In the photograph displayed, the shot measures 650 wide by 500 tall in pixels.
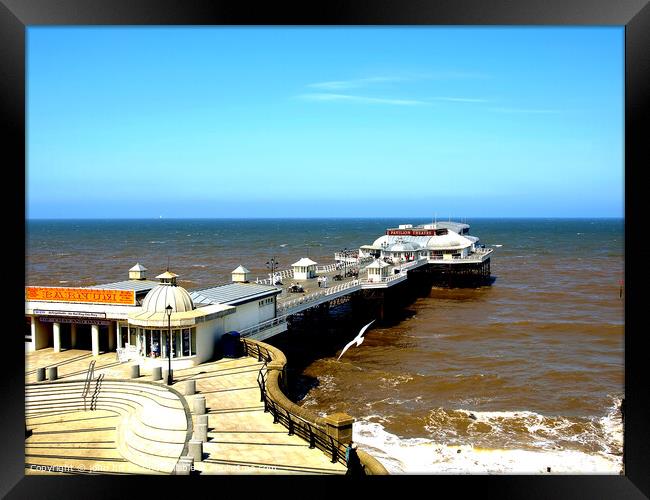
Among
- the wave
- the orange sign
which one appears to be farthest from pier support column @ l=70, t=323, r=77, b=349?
the wave

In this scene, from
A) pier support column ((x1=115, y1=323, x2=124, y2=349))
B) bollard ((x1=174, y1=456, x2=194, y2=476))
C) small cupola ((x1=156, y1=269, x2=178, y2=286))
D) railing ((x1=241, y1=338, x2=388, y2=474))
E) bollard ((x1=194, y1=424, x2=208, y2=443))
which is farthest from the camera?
small cupola ((x1=156, y1=269, x2=178, y2=286))

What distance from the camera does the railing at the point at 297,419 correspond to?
12.9 metres

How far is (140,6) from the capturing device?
30.1ft

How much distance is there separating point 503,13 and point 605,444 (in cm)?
1679

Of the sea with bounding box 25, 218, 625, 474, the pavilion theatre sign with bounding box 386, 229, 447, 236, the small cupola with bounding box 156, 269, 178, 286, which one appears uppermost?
the pavilion theatre sign with bounding box 386, 229, 447, 236

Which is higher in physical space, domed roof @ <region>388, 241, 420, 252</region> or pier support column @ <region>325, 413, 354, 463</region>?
domed roof @ <region>388, 241, 420, 252</region>

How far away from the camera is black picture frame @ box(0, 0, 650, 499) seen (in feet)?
29.5

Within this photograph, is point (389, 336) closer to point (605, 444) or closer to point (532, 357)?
point (532, 357)

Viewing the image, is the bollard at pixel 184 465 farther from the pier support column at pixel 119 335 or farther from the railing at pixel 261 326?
the railing at pixel 261 326

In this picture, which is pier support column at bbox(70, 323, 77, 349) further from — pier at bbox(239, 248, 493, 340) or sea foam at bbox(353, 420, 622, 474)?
sea foam at bbox(353, 420, 622, 474)

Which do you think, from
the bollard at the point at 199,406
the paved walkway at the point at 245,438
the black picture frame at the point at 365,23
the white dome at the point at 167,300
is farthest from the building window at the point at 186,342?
the black picture frame at the point at 365,23

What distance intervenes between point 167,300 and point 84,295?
4.39 meters
